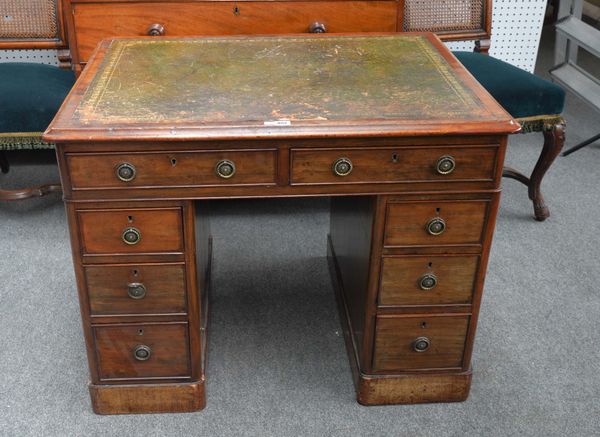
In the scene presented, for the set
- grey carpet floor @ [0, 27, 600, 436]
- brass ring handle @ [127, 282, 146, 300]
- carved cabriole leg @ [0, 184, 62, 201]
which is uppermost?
brass ring handle @ [127, 282, 146, 300]

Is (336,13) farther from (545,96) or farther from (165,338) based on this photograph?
(165,338)

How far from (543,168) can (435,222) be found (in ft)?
5.00

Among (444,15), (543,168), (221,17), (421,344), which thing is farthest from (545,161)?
(221,17)

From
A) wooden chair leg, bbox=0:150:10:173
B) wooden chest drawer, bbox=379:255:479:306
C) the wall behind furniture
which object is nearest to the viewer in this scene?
wooden chest drawer, bbox=379:255:479:306

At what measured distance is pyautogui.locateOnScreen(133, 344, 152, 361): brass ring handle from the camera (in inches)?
89.4

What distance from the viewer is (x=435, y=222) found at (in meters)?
2.13

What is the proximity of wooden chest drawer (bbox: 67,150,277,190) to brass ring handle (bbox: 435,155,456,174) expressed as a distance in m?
0.46

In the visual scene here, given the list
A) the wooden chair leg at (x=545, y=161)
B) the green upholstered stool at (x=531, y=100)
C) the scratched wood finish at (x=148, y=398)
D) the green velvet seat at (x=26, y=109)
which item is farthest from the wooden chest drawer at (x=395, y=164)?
the green velvet seat at (x=26, y=109)

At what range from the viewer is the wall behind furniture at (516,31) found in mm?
4227

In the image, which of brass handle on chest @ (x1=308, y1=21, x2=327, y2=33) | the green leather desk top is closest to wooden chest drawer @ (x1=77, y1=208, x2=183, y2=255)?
the green leather desk top

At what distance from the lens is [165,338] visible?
2.27 metres

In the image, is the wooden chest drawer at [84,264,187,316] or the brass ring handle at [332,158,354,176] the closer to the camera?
the brass ring handle at [332,158,354,176]

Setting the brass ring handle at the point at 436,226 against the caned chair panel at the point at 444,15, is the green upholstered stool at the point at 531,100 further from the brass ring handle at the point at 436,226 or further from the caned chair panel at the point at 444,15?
the brass ring handle at the point at 436,226

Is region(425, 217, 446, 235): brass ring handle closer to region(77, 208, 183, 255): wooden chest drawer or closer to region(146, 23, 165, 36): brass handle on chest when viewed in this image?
region(77, 208, 183, 255): wooden chest drawer
